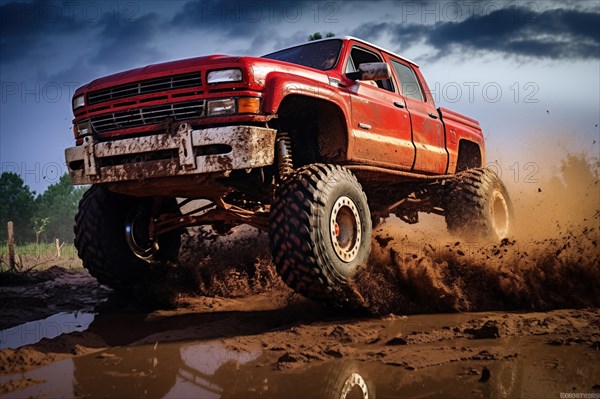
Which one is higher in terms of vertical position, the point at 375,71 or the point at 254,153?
the point at 375,71

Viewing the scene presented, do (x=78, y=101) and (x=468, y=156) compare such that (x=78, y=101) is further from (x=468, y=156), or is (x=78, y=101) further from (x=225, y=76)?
(x=468, y=156)

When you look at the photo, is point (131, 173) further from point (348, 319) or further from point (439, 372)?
point (439, 372)

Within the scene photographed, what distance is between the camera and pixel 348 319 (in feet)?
13.4

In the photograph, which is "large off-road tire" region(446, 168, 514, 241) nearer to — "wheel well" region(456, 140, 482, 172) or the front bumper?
"wheel well" region(456, 140, 482, 172)

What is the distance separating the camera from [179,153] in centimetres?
397

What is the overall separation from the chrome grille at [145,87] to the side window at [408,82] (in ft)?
9.69

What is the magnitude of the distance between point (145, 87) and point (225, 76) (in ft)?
2.54

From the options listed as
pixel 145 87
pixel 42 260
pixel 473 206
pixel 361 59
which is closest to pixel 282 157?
pixel 145 87

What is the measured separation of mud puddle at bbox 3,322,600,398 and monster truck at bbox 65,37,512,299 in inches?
44.4

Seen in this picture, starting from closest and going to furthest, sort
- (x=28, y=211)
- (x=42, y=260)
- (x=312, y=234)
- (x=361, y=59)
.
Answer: (x=312, y=234) → (x=361, y=59) → (x=42, y=260) → (x=28, y=211)

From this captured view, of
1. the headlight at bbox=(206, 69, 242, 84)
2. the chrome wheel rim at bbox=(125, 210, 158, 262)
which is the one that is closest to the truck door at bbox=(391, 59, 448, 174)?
the headlight at bbox=(206, 69, 242, 84)

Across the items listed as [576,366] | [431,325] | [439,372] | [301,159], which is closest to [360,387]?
[439,372]

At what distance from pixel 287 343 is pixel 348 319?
0.91m

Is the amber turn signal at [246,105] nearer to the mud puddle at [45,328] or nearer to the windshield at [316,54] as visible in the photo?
the windshield at [316,54]
